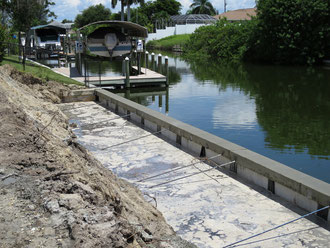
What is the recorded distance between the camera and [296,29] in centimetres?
4225

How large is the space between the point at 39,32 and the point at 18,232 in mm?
40801

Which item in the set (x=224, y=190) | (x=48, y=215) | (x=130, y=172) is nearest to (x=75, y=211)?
(x=48, y=215)

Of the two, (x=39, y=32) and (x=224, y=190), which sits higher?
(x=39, y=32)

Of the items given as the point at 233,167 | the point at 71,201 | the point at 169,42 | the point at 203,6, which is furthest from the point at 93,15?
the point at 71,201

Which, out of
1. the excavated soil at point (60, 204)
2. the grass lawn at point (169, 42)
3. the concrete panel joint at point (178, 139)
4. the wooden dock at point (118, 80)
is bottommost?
the concrete panel joint at point (178, 139)

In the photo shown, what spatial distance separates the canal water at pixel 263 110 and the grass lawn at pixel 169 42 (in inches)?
1456

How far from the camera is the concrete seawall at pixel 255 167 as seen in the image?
677cm

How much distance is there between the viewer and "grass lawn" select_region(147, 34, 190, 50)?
69.9m

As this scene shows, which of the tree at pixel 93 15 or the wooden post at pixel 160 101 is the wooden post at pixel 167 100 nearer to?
the wooden post at pixel 160 101

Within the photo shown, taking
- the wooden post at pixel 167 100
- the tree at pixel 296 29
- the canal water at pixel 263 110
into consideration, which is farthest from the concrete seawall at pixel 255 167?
the tree at pixel 296 29

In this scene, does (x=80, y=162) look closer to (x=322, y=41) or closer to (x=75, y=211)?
(x=75, y=211)

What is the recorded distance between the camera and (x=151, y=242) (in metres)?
4.92

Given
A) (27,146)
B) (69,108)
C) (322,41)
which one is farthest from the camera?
(322,41)

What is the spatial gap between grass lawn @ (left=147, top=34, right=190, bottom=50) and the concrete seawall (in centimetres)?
5589
